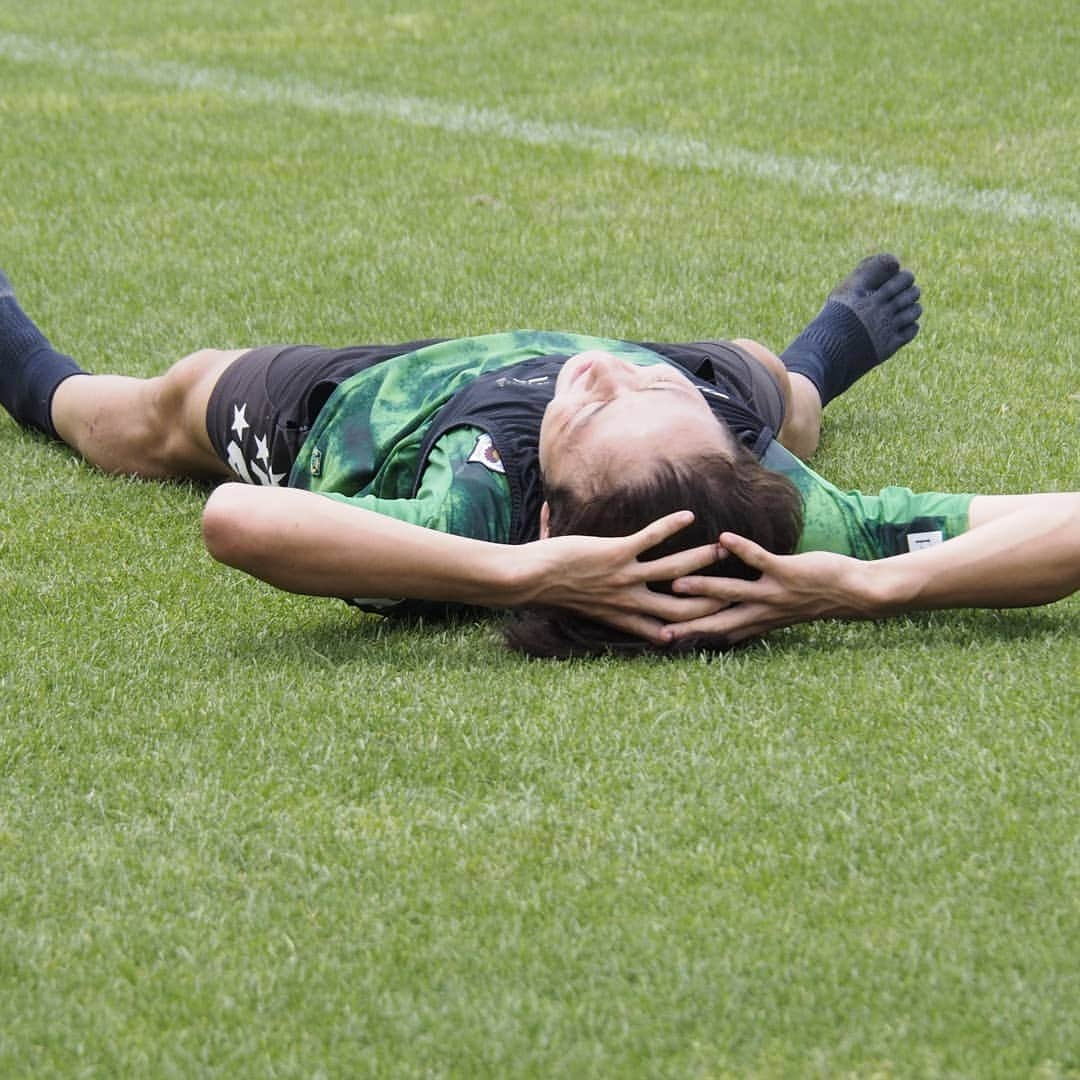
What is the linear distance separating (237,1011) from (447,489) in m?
1.41

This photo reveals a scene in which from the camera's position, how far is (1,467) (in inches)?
194

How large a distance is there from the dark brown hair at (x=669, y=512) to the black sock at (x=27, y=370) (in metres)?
2.09

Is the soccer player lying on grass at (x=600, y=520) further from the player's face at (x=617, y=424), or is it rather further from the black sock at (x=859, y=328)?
the black sock at (x=859, y=328)

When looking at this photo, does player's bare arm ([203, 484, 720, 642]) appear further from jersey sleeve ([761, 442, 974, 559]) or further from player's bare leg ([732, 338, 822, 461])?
player's bare leg ([732, 338, 822, 461])

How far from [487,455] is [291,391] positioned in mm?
818

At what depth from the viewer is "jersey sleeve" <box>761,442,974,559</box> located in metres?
3.60

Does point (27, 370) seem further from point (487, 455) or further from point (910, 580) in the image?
point (910, 580)

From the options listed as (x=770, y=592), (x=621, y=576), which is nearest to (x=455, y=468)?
(x=621, y=576)

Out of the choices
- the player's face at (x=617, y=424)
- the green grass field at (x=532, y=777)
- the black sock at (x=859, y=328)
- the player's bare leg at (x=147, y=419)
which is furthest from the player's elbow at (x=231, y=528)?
the black sock at (x=859, y=328)

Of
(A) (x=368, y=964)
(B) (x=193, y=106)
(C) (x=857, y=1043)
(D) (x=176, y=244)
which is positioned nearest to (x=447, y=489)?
(A) (x=368, y=964)

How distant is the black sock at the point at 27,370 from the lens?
5.09 m

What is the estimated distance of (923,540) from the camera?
11.8 feet

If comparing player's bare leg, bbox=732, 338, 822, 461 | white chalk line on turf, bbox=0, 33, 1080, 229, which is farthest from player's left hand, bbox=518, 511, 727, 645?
white chalk line on turf, bbox=0, 33, 1080, 229

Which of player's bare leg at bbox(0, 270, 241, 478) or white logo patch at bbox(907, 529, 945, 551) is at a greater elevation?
white logo patch at bbox(907, 529, 945, 551)
